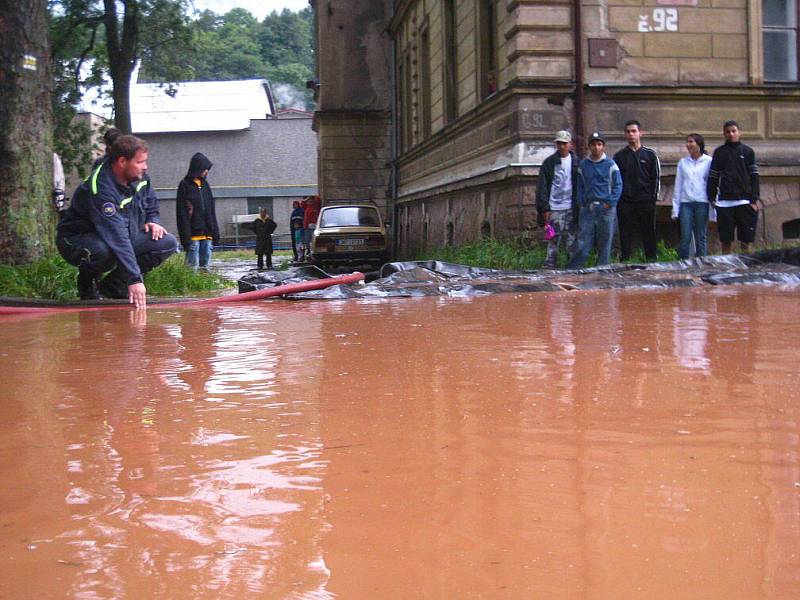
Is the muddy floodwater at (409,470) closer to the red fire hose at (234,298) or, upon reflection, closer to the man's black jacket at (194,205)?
the red fire hose at (234,298)

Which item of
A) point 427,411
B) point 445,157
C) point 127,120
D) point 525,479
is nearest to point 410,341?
point 427,411

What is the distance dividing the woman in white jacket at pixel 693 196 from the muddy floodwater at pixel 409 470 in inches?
270

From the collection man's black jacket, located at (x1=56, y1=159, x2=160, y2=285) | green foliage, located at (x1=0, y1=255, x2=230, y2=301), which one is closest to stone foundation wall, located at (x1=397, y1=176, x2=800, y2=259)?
green foliage, located at (x1=0, y1=255, x2=230, y2=301)

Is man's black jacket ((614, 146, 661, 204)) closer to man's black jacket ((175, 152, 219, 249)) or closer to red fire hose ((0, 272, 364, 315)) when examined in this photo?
red fire hose ((0, 272, 364, 315))

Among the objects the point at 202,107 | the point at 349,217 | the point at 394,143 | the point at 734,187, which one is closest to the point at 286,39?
the point at 202,107

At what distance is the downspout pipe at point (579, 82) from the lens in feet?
45.4

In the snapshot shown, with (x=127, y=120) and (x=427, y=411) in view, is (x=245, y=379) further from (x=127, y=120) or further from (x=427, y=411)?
(x=127, y=120)

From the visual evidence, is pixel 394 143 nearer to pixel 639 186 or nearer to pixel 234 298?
pixel 639 186

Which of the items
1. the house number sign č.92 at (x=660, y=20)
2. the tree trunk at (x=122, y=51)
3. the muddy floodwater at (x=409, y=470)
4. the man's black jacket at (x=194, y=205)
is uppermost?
the tree trunk at (x=122, y=51)

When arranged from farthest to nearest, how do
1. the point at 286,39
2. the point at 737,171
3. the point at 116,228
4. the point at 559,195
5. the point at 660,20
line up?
the point at 286,39 < the point at 660,20 < the point at 559,195 < the point at 737,171 < the point at 116,228

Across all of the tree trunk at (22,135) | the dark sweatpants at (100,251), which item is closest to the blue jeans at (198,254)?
the tree trunk at (22,135)

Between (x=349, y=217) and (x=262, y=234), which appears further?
(x=262, y=234)

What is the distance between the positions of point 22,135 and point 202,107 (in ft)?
169

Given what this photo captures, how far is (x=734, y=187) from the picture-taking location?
12141 mm
